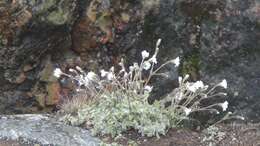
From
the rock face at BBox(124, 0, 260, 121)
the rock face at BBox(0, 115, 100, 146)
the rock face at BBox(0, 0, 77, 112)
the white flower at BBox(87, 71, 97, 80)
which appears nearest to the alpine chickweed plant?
the white flower at BBox(87, 71, 97, 80)

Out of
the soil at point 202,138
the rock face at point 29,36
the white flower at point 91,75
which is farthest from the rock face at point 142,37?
the white flower at point 91,75

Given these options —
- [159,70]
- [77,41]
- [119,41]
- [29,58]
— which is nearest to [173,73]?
[159,70]

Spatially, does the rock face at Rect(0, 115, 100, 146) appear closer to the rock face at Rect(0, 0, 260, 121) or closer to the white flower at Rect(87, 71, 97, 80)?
the white flower at Rect(87, 71, 97, 80)

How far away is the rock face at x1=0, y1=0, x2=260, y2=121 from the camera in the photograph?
6.05 m

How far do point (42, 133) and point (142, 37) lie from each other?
75.2 inches

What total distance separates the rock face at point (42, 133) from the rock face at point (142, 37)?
1088 millimetres

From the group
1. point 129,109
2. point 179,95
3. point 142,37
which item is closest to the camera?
point 129,109

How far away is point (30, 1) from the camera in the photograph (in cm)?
594

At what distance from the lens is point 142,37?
641 centimetres

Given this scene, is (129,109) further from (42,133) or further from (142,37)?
(142,37)

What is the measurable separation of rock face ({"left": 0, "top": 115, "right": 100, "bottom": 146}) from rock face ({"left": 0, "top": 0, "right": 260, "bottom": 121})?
3.57 feet

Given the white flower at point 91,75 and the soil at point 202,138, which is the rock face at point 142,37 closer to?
the soil at point 202,138

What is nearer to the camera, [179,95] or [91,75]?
[91,75]

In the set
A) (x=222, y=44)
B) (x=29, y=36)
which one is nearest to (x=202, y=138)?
(x=222, y=44)
